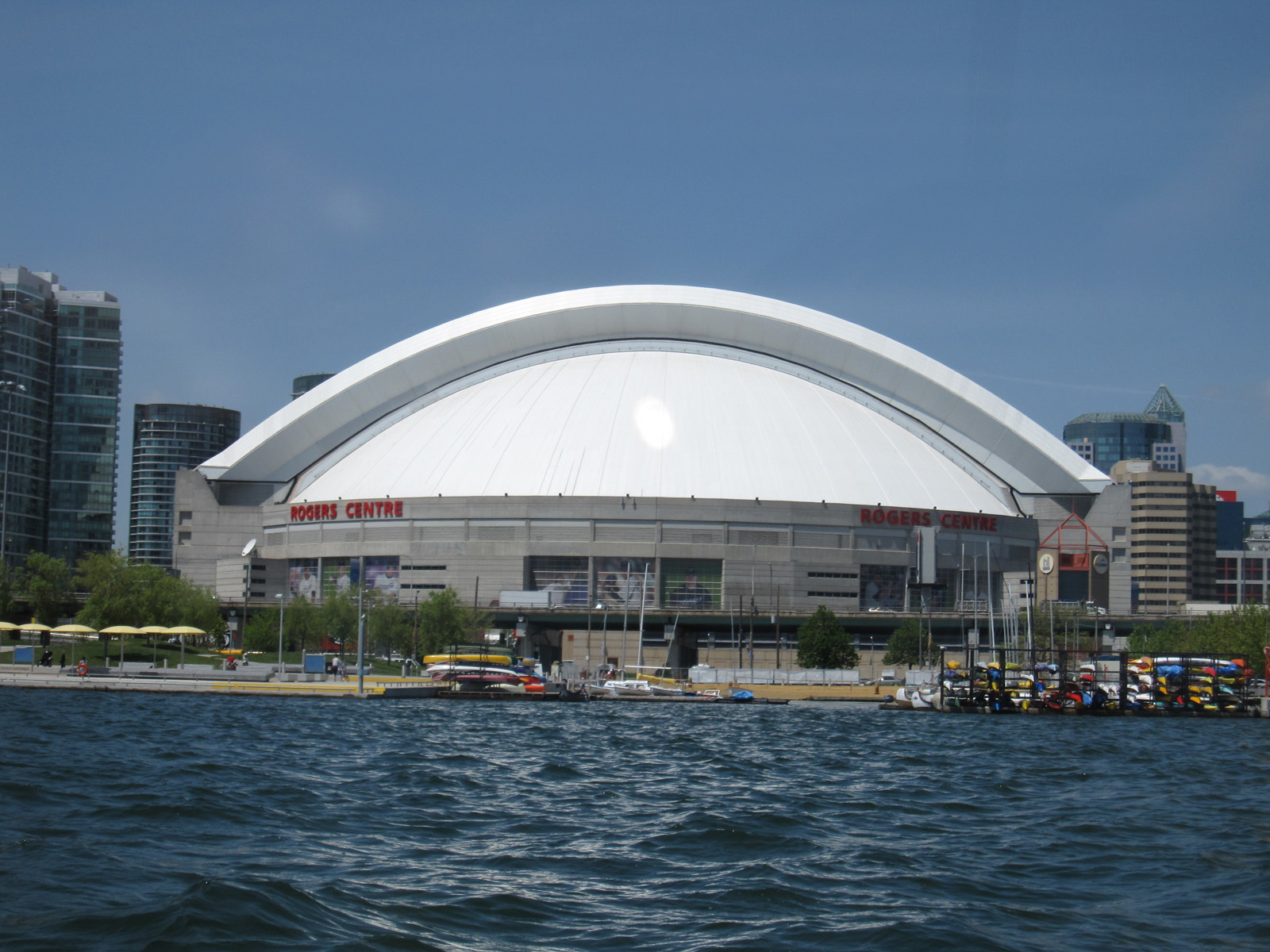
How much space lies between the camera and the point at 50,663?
7862 centimetres

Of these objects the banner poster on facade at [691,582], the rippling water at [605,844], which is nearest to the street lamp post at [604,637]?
the banner poster on facade at [691,582]

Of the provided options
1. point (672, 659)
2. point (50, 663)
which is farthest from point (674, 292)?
point (50, 663)

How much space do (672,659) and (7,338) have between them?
132858mm

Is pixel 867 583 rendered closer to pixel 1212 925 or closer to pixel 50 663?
pixel 50 663

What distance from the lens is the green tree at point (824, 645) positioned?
90.6m

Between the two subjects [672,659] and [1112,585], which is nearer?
[672,659]

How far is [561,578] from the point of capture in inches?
3856

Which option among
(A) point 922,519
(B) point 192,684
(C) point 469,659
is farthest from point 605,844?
(A) point 922,519

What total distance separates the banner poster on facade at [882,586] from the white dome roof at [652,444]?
503cm

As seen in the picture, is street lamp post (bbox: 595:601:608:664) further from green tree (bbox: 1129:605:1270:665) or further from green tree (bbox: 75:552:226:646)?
green tree (bbox: 1129:605:1270:665)

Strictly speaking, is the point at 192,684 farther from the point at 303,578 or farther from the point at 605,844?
the point at 605,844

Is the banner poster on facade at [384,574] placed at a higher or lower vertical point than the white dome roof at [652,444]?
lower

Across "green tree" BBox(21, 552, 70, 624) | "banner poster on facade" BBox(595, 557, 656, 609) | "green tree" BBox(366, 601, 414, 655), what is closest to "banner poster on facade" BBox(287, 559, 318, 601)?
"green tree" BBox(366, 601, 414, 655)

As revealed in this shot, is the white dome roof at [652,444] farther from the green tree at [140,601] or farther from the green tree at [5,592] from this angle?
the green tree at [5,592]
